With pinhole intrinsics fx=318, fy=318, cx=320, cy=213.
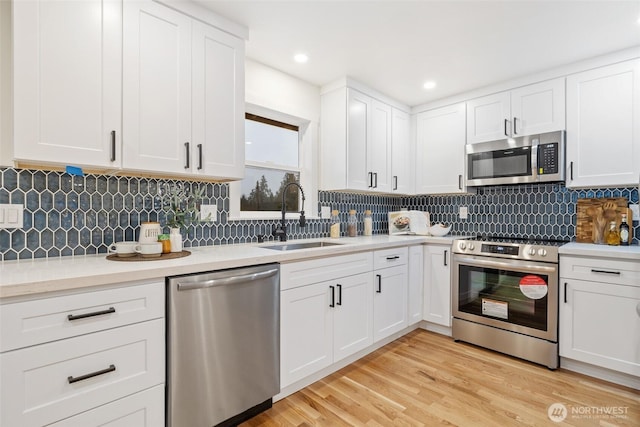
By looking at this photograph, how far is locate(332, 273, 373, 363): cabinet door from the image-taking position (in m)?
2.35

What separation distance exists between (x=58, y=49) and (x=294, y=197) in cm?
197

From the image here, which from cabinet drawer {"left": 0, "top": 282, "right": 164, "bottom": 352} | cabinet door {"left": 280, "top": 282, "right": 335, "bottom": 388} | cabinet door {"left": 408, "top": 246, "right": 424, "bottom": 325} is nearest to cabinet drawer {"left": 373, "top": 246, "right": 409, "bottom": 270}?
cabinet door {"left": 408, "top": 246, "right": 424, "bottom": 325}

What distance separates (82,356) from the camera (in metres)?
1.27

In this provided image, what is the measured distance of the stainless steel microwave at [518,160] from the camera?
2777 millimetres

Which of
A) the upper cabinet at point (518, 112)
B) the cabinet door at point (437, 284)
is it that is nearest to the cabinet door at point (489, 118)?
the upper cabinet at point (518, 112)

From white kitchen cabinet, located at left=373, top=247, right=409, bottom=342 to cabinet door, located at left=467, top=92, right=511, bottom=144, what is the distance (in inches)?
56.5

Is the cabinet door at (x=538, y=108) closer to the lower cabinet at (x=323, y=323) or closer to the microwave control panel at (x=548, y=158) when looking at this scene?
the microwave control panel at (x=548, y=158)

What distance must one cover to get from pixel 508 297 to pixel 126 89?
10.3 ft

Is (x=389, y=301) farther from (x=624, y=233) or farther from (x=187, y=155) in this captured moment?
(x=187, y=155)

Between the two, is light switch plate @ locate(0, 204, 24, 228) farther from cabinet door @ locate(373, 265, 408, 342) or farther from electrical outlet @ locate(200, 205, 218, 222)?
cabinet door @ locate(373, 265, 408, 342)

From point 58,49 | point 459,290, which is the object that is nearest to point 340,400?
point 459,290

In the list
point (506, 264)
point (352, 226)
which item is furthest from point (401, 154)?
point (506, 264)

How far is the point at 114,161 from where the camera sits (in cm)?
166

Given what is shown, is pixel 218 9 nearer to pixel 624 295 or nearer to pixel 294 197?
pixel 294 197
